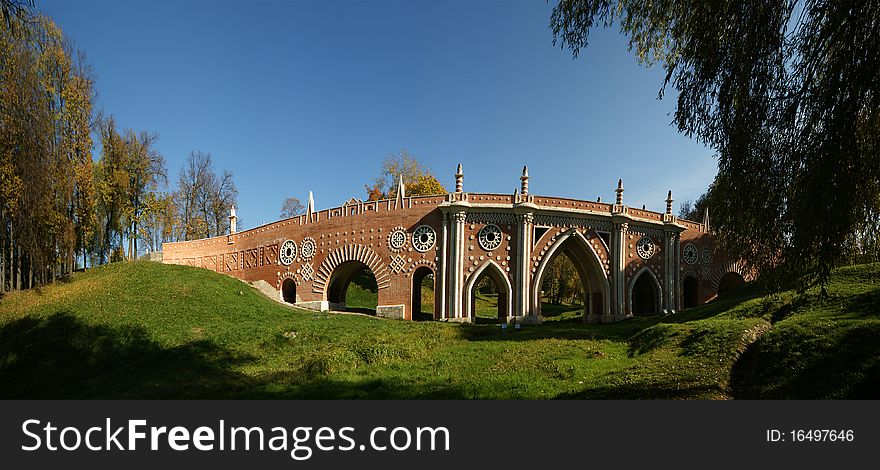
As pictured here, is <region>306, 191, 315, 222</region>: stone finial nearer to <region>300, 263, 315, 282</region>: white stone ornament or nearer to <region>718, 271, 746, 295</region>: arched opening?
<region>300, 263, 315, 282</region>: white stone ornament

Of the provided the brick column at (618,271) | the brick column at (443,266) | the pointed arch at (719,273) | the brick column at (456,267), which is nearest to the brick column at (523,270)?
the brick column at (456,267)

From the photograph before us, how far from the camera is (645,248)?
2680cm

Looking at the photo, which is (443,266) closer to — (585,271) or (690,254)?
(585,271)

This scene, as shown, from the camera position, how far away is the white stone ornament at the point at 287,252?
27.3m

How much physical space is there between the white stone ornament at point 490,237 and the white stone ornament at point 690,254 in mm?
13624

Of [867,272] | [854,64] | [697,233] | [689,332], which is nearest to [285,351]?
[689,332]

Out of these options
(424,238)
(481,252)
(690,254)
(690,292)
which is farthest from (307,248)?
(690,292)

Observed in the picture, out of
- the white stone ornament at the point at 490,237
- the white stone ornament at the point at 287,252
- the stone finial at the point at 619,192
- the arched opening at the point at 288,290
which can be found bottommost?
the arched opening at the point at 288,290

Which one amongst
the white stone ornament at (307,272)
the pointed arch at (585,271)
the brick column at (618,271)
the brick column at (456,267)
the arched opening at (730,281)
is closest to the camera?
the brick column at (456,267)

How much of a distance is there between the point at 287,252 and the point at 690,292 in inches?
1068

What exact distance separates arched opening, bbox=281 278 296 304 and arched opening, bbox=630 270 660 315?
21.1 m

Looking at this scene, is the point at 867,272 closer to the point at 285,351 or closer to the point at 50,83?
the point at 285,351

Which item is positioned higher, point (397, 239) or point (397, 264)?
point (397, 239)

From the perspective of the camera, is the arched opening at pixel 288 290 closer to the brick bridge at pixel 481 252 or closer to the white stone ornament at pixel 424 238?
the brick bridge at pixel 481 252
